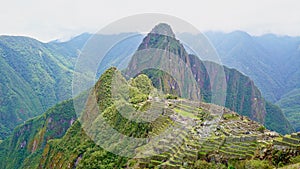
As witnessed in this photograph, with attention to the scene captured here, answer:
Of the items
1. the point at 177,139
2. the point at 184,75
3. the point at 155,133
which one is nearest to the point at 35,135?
the point at 184,75

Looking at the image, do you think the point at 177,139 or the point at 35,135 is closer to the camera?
the point at 177,139

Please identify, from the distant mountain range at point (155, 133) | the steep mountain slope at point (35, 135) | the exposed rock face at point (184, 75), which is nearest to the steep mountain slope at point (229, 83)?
the exposed rock face at point (184, 75)

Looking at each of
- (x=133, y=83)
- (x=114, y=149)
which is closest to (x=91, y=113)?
(x=133, y=83)

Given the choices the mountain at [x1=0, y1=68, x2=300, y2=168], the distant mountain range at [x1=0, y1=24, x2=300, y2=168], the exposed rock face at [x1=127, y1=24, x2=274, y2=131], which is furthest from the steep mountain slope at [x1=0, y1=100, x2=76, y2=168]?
the mountain at [x1=0, y1=68, x2=300, y2=168]

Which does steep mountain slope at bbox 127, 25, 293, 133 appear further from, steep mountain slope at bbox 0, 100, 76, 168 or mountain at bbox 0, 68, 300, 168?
mountain at bbox 0, 68, 300, 168

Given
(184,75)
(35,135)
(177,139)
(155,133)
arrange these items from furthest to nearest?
1. (35,135)
2. (184,75)
3. (155,133)
4. (177,139)

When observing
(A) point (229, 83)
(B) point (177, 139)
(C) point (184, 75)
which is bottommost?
(A) point (229, 83)

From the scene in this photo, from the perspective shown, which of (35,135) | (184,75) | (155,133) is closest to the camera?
(155,133)

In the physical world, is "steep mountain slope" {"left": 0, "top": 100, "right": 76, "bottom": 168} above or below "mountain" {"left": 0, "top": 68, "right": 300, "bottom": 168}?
below

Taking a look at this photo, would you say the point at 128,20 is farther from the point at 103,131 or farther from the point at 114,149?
the point at 103,131

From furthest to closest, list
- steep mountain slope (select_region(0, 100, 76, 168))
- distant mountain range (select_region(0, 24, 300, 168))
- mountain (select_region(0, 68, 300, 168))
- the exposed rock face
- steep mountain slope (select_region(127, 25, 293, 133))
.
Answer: steep mountain slope (select_region(127, 25, 293, 133)), steep mountain slope (select_region(0, 100, 76, 168)), the exposed rock face, distant mountain range (select_region(0, 24, 300, 168)), mountain (select_region(0, 68, 300, 168))

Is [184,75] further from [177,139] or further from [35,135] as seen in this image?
[177,139]
